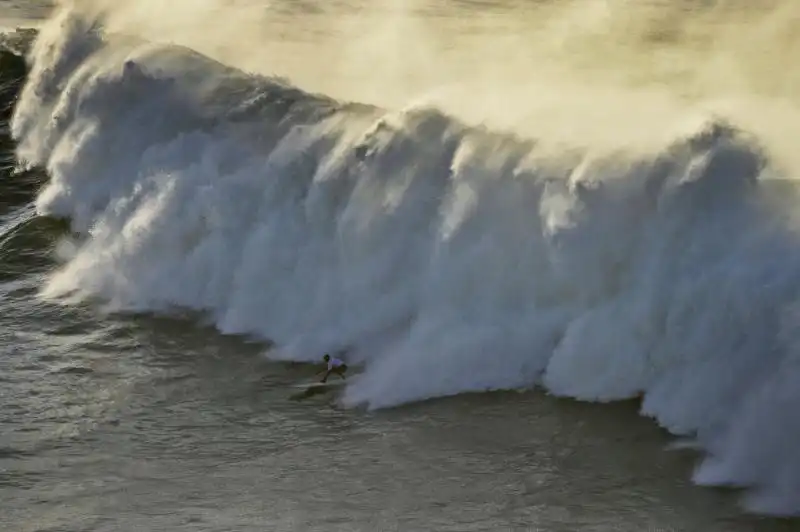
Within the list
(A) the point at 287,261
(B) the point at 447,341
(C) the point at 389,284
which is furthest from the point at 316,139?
(B) the point at 447,341

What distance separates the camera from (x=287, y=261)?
48.4 feet

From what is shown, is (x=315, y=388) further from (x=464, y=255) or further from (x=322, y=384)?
(x=464, y=255)

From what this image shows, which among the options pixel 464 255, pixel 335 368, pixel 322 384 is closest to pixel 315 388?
pixel 322 384

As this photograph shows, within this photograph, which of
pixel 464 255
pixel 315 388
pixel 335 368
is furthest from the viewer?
pixel 464 255

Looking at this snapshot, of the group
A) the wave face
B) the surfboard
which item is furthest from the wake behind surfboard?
the wave face

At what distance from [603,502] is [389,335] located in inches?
158

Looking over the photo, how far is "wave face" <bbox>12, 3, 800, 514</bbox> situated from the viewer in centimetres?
1070

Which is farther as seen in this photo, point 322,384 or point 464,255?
point 464,255

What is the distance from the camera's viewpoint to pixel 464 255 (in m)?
13.2

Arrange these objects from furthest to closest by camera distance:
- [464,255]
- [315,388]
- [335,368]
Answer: [464,255] → [335,368] → [315,388]

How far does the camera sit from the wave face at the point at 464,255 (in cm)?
1070

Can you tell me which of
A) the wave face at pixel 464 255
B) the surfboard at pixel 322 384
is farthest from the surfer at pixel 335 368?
the wave face at pixel 464 255

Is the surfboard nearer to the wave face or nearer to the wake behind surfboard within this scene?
the wake behind surfboard

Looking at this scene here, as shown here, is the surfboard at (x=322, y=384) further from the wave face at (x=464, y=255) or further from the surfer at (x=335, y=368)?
the wave face at (x=464, y=255)
